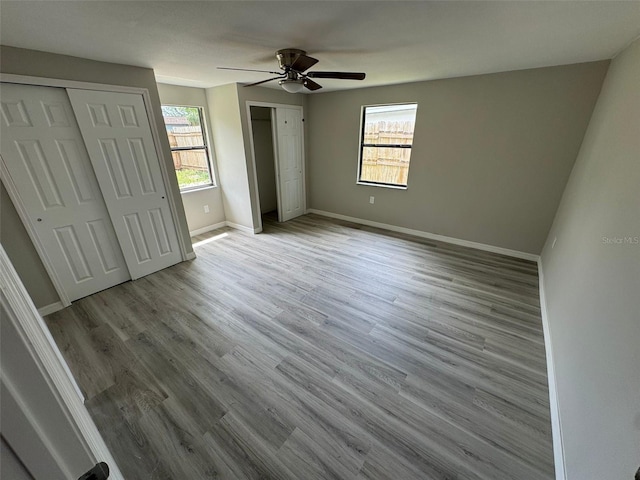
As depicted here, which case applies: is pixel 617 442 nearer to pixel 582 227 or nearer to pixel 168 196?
pixel 582 227

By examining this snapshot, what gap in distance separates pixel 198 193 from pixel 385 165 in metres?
3.20

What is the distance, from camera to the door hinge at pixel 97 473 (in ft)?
1.63

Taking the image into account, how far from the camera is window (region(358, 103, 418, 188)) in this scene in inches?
157

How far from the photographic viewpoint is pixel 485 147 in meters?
3.36

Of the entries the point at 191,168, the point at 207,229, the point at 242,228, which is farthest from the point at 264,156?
the point at 207,229

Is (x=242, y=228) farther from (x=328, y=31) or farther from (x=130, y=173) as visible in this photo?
(x=328, y=31)

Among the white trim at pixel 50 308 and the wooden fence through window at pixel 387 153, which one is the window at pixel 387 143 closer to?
the wooden fence through window at pixel 387 153

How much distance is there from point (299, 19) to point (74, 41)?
1.75 m

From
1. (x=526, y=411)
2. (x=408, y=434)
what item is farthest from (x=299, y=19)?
(x=526, y=411)

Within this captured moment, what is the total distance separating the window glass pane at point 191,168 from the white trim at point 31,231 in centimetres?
192

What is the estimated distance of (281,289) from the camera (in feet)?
9.34

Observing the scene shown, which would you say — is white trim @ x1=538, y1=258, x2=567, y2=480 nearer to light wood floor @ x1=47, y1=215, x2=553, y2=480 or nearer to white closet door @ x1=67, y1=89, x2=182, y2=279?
light wood floor @ x1=47, y1=215, x2=553, y2=480

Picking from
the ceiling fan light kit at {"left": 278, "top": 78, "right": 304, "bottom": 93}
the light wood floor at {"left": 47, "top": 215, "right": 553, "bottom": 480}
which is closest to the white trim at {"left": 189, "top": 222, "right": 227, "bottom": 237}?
the light wood floor at {"left": 47, "top": 215, "right": 553, "bottom": 480}

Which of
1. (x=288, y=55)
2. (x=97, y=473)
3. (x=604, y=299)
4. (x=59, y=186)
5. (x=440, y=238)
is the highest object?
(x=288, y=55)
